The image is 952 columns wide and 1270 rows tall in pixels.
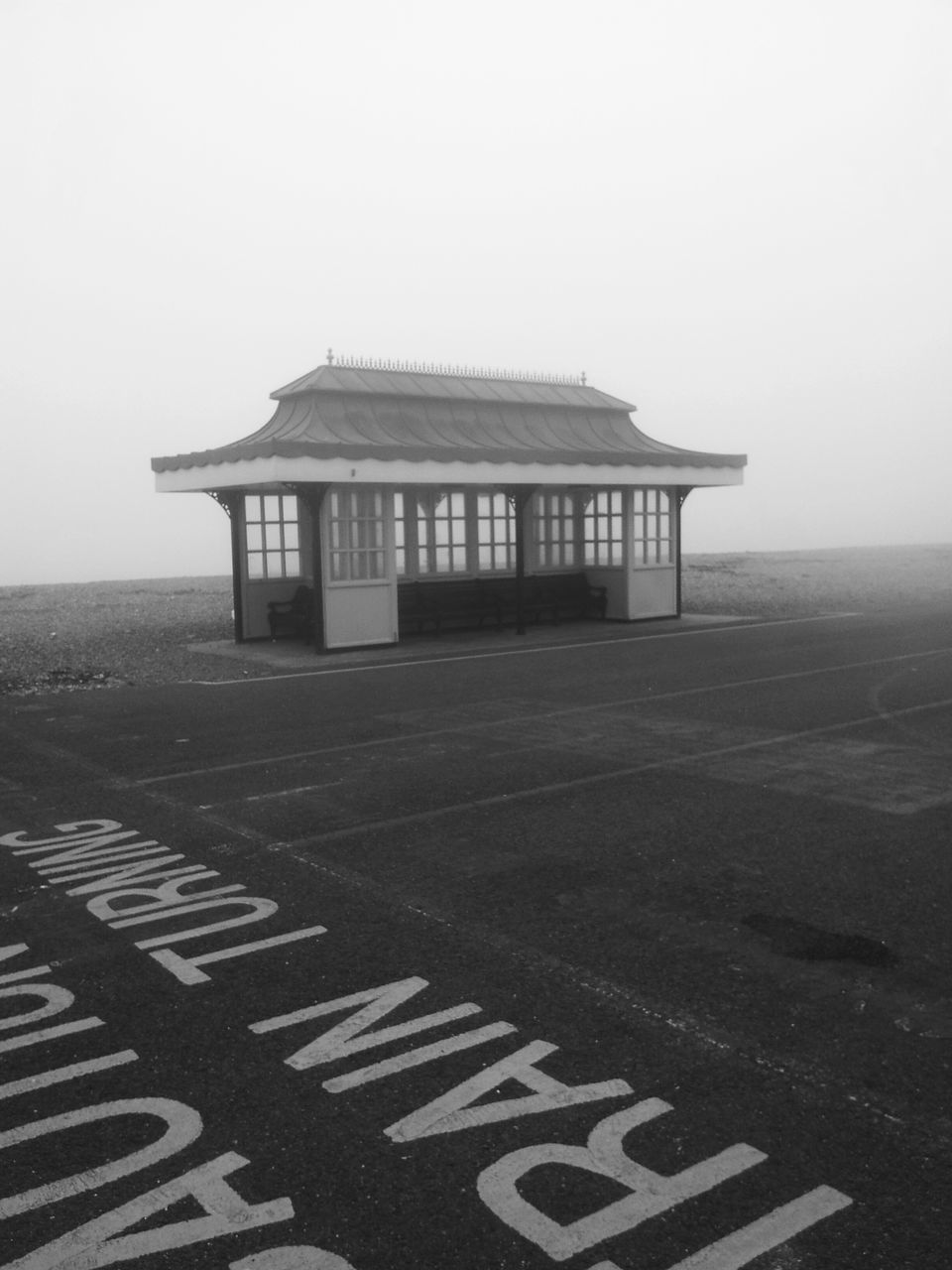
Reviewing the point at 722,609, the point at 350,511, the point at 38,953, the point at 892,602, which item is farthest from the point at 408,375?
the point at 38,953

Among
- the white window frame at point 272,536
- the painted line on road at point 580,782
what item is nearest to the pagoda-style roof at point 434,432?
the white window frame at point 272,536

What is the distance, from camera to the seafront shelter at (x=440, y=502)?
55.2 feet

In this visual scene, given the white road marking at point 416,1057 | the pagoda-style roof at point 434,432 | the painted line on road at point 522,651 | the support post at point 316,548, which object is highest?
the pagoda-style roof at point 434,432

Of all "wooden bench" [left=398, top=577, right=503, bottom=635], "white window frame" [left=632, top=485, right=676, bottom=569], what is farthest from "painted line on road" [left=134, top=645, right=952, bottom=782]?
"wooden bench" [left=398, top=577, right=503, bottom=635]

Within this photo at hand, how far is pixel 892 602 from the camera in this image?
26.0 m

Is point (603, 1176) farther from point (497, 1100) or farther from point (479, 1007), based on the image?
point (479, 1007)

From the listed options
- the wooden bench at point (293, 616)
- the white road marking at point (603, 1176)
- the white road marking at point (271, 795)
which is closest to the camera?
the white road marking at point (603, 1176)

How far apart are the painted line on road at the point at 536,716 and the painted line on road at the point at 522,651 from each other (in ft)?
12.6

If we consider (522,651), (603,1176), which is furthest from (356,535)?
(603,1176)

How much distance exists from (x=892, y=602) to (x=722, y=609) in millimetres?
4895

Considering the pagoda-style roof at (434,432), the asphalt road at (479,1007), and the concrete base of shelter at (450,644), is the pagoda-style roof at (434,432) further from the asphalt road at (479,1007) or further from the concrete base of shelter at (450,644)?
the asphalt road at (479,1007)

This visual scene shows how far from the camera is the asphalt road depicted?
10.0 ft

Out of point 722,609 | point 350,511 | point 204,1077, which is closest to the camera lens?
point 204,1077

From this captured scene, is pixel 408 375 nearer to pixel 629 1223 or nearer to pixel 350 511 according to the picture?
pixel 350 511
